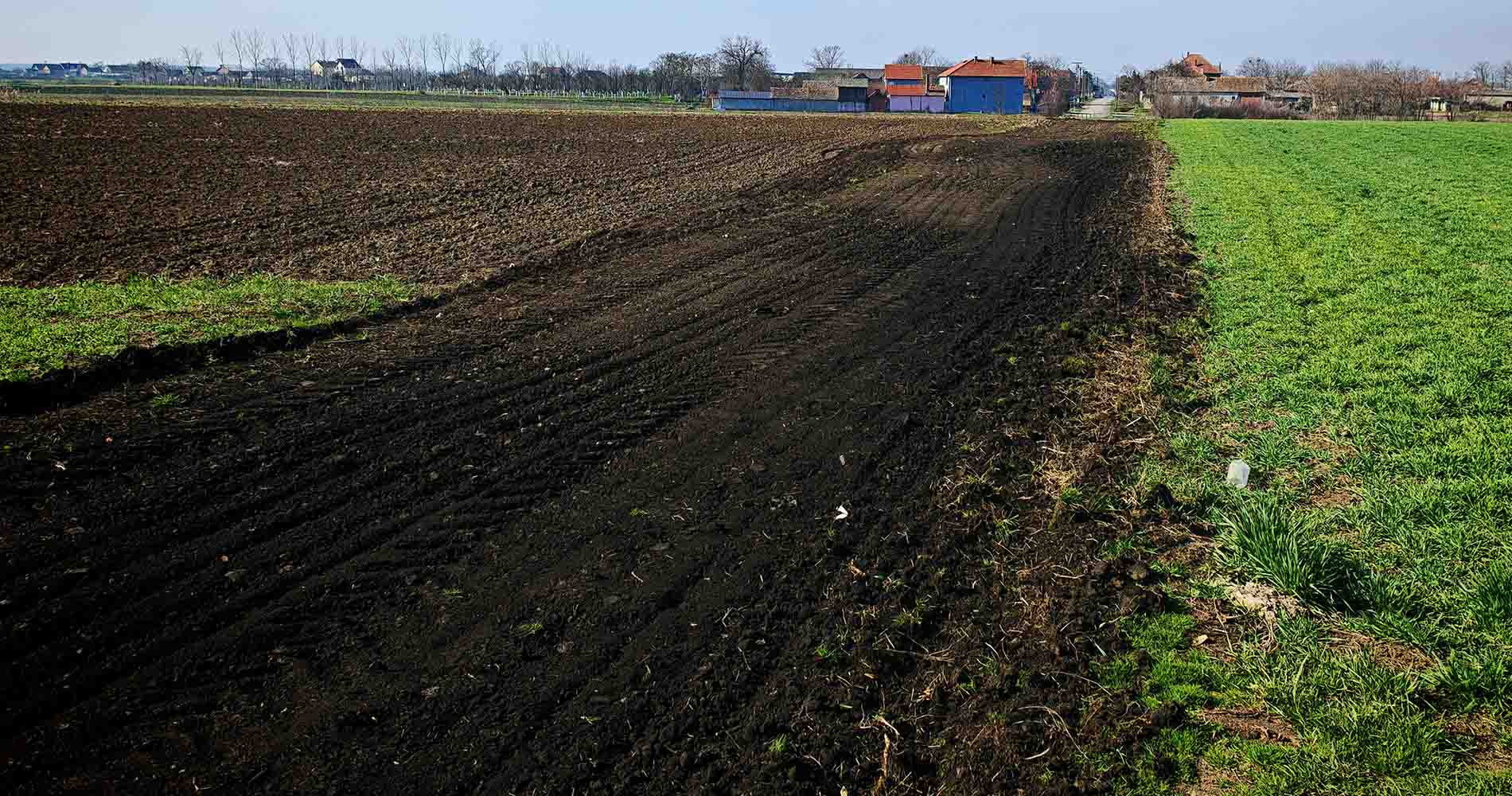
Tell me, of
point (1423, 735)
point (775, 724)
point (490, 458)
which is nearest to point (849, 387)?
point (490, 458)

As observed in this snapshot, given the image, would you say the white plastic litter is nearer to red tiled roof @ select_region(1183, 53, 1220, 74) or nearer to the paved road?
the paved road

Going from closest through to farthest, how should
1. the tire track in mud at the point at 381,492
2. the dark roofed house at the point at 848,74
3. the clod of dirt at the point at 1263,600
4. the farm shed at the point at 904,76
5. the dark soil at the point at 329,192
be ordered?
the tire track in mud at the point at 381,492 < the clod of dirt at the point at 1263,600 < the dark soil at the point at 329,192 < the farm shed at the point at 904,76 < the dark roofed house at the point at 848,74

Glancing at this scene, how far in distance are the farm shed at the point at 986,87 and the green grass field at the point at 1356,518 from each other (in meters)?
90.0

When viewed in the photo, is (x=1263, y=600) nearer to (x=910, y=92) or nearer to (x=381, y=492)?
(x=381, y=492)

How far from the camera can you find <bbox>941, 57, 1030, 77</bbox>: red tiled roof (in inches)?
3787

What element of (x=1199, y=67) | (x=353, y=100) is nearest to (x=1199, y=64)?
(x=1199, y=67)

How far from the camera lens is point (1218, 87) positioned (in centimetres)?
10481

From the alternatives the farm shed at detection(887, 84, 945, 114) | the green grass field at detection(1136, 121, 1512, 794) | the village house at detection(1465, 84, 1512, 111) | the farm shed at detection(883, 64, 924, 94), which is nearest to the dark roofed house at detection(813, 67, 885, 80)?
the farm shed at detection(883, 64, 924, 94)

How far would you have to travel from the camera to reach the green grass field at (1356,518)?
3.56 meters

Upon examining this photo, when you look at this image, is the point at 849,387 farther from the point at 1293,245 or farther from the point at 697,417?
the point at 1293,245

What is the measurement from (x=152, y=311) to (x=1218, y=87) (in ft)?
384

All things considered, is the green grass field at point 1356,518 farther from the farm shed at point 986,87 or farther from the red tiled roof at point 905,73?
the red tiled roof at point 905,73

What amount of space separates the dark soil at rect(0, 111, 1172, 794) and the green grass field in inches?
21.6

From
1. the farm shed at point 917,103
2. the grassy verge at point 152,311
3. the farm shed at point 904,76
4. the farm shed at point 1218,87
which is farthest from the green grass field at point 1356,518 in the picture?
the farm shed at point 904,76
